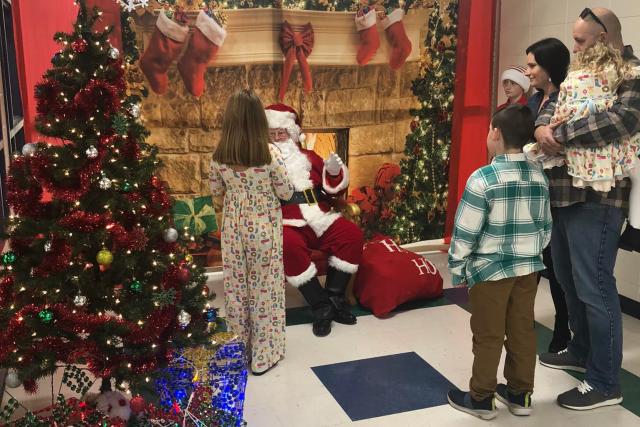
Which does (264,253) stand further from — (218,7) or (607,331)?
(218,7)

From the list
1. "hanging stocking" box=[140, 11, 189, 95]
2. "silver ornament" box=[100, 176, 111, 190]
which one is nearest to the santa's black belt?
"hanging stocking" box=[140, 11, 189, 95]

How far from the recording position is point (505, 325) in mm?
2615

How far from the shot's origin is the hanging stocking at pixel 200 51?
13.6ft

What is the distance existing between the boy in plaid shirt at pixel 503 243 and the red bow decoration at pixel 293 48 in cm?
213

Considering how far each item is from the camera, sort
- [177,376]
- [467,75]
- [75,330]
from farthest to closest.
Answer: [467,75] < [177,376] < [75,330]

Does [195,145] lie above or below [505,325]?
above

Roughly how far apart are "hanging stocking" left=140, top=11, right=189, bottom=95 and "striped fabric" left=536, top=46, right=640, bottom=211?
8.20 feet

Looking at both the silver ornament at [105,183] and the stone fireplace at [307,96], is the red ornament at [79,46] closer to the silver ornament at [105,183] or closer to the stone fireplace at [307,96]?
the silver ornament at [105,183]

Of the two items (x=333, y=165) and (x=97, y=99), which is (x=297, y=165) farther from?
(x=97, y=99)

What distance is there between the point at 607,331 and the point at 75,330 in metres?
2.09

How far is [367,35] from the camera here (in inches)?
179

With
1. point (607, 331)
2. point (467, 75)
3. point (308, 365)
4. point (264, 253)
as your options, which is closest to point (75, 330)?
point (264, 253)

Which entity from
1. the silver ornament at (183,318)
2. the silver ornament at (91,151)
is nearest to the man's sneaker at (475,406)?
the silver ornament at (183,318)

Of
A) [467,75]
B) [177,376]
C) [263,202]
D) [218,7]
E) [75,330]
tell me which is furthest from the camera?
[467,75]
